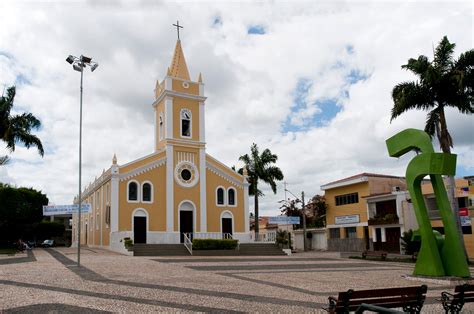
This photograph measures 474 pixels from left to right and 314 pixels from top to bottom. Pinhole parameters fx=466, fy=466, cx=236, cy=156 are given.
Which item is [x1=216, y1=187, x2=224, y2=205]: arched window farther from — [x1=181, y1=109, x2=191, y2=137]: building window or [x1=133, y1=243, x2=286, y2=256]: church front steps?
[x1=133, y1=243, x2=286, y2=256]: church front steps

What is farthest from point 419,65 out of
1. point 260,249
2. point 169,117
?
point 169,117

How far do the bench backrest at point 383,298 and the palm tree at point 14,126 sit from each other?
28.6 m

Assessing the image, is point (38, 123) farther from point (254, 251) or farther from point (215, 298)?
point (215, 298)

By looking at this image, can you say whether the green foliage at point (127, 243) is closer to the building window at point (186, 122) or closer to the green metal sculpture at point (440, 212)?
the building window at point (186, 122)

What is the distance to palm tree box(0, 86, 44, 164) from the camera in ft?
104

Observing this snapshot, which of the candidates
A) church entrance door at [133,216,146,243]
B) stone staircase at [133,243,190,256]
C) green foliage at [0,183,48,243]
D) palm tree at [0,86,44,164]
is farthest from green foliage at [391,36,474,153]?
green foliage at [0,183,48,243]

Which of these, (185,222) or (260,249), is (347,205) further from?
(185,222)

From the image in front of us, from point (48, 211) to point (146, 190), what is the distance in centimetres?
920

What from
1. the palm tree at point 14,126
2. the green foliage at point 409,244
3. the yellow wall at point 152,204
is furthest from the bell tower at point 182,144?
the green foliage at point 409,244

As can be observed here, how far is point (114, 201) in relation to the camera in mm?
33500

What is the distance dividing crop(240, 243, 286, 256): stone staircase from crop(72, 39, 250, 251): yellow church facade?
3.06 metres

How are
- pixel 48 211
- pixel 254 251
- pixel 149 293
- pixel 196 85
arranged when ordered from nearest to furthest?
1. pixel 149 293
2. pixel 48 211
3. pixel 254 251
4. pixel 196 85

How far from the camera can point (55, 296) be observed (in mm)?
10820

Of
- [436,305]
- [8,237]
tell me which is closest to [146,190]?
[8,237]
